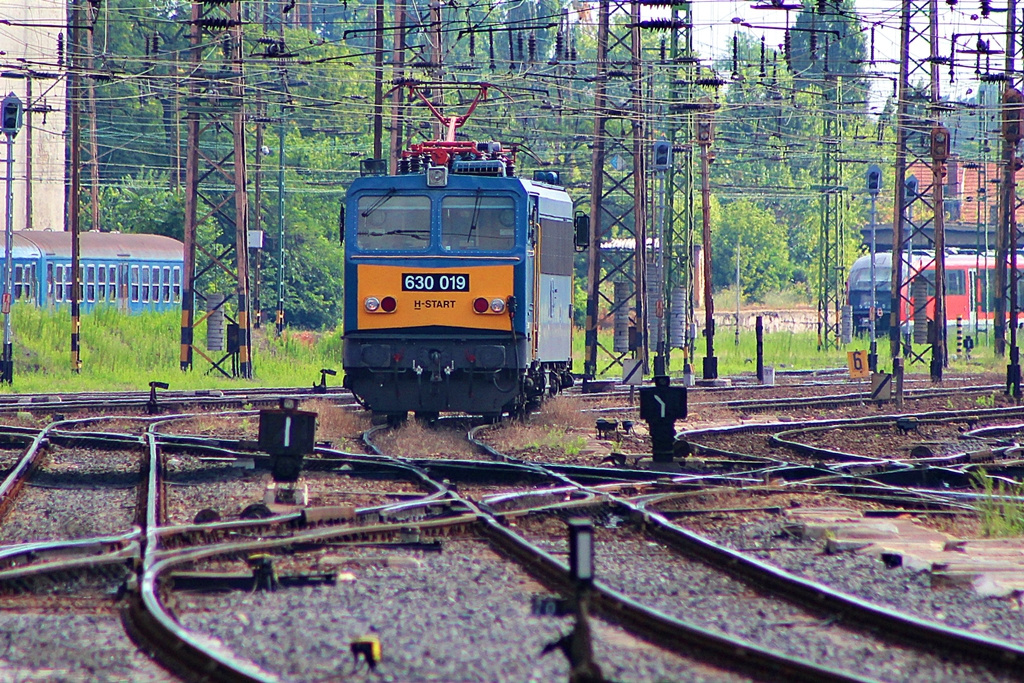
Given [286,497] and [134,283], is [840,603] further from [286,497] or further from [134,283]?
[134,283]

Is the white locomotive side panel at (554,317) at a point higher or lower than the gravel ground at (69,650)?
higher

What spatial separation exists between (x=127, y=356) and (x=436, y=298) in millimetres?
17979

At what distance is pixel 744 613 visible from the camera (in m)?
7.12

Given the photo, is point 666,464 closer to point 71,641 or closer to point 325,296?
point 71,641

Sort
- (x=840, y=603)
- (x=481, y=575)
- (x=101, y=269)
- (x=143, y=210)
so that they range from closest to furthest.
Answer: (x=840, y=603) → (x=481, y=575) → (x=101, y=269) → (x=143, y=210)

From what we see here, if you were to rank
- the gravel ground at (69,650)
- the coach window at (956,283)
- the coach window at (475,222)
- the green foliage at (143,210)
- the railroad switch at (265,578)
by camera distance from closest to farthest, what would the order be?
Result: the gravel ground at (69,650)
the railroad switch at (265,578)
the coach window at (475,222)
the green foliage at (143,210)
the coach window at (956,283)

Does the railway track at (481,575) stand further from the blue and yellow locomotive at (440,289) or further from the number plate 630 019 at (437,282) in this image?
the number plate 630 019 at (437,282)

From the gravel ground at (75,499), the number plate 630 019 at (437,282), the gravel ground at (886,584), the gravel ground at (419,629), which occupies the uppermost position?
the number plate 630 019 at (437,282)

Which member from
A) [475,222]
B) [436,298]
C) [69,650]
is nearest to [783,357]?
[475,222]

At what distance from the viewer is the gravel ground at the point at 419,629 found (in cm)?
588

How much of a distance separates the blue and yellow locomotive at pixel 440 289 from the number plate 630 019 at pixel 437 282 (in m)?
0.01

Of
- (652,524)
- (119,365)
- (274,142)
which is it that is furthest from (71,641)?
(274,142)

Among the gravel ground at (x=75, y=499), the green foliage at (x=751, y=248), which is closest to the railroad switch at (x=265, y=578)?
the gravel ground at (x=75, y=499)

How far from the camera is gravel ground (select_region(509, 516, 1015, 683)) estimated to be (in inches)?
236
